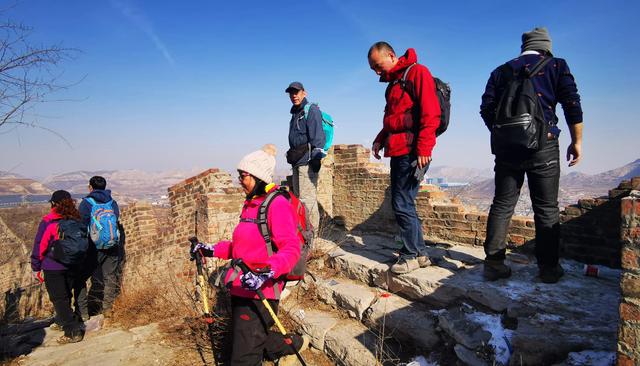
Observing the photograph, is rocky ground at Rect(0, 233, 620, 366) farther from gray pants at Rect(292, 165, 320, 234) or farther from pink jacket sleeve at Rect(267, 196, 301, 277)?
pink jacket sleeve at Rect(267, 196, 301, 277)

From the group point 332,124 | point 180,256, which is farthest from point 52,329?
point 332,124

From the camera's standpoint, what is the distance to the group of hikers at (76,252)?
4336mm

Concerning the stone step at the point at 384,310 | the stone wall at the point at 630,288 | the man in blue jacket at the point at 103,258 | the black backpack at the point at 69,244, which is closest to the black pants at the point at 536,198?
the stone step at the point at 384,310

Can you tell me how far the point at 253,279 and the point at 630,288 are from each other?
6.42 ft

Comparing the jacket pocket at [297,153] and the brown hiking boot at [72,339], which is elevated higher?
the jacket pocket at [297,153]

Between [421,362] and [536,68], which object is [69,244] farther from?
[536,68]

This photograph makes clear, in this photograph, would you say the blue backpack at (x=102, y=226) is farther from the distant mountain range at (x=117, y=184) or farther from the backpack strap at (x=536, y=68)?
the distant mountain range at (x=117, y=184)

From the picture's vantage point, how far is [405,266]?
3301 mm

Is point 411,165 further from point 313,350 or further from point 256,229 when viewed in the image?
point 313,350

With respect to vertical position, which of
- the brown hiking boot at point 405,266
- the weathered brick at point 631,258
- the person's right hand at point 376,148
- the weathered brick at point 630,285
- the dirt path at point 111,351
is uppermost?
the person's right hand at point 376,148

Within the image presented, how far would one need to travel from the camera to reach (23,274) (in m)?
11.6

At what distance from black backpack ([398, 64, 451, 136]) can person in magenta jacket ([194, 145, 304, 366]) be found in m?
1.54

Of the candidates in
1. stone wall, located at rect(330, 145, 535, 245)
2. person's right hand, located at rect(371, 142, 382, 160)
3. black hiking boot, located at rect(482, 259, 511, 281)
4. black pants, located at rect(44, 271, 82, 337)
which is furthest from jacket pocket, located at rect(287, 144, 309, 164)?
black pants, located at rect(44, 271, 82, 337)

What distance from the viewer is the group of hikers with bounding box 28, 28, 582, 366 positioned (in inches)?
96.3
